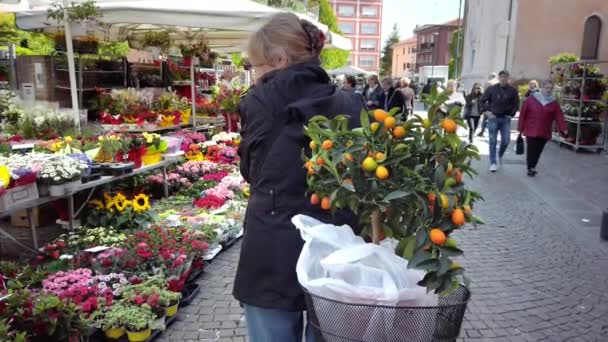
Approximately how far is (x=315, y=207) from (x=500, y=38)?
1178 inches

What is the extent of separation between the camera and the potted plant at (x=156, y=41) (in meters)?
8.55

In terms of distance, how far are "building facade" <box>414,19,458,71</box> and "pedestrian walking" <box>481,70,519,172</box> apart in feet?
243

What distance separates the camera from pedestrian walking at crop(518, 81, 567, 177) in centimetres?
883

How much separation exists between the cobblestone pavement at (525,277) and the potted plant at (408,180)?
2.32 meters

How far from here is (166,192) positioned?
273 inches

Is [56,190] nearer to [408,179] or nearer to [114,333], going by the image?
[114,333]

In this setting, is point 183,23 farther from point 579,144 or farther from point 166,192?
point 579,144

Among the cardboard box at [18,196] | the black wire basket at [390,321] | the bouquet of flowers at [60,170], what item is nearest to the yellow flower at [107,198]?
the bouquet of flowers at [60,170]

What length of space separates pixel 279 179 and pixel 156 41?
7.44 meters

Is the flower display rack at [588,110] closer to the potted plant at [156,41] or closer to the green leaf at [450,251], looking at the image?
the potted plant at [156,41]

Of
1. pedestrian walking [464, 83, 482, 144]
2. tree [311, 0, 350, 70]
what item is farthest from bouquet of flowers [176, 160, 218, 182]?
tree [311, 0, 350, 70]

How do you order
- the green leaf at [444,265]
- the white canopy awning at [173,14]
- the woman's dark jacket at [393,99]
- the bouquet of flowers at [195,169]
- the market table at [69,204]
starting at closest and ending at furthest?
the green leaf at [444,265] → the market table at [69,204] → the white canopy awning at [173,14] → the bouquet of flowers at [195,169] → the woman's dark jacket at [393,99]

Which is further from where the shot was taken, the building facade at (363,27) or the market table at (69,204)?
the building facade at (363,27)

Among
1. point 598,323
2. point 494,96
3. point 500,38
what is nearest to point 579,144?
point 494,96
